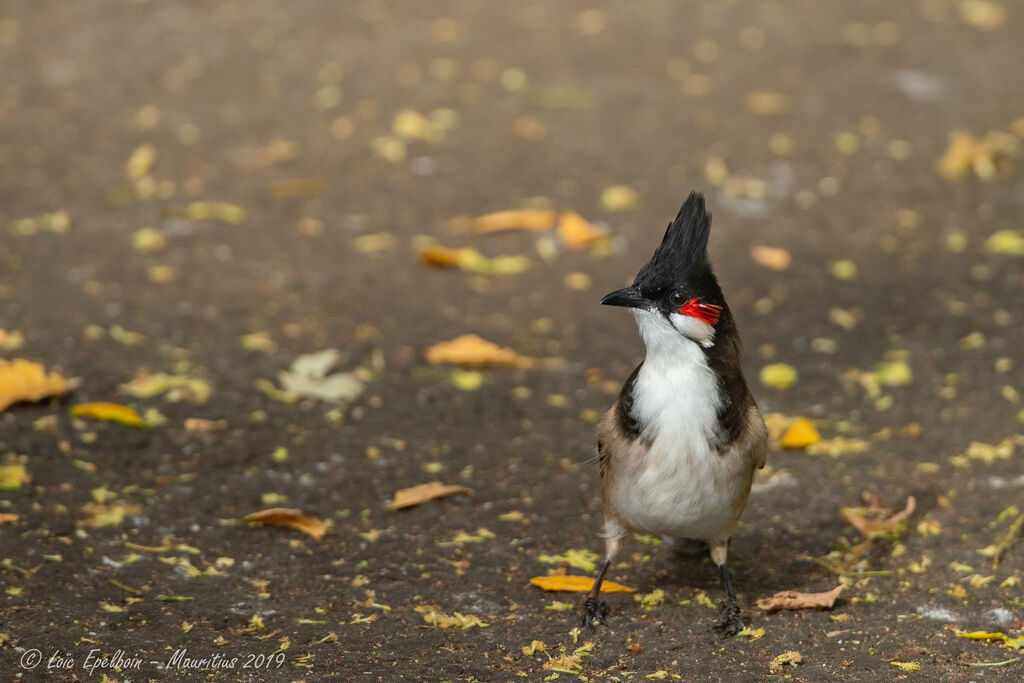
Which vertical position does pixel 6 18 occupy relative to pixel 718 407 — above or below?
Result: above

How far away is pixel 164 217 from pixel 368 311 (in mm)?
1709

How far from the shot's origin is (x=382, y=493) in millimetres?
4824

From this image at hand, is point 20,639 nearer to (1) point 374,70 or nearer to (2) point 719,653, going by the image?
(2) point 719,653

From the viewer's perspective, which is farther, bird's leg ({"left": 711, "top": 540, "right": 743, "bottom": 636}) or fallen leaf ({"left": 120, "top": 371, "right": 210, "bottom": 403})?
fallen leaf ({"left": 120, "top": 371, "right": 210, "bottom": 403})

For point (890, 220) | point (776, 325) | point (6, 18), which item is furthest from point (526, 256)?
point (6, 18)

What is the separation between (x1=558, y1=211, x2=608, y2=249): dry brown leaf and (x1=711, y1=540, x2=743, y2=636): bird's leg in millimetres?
3268

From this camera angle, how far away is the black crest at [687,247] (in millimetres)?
3742

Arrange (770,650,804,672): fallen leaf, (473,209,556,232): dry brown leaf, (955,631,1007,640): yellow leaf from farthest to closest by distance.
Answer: (473,209,556,232): dry brown leaf → (955,631,1007,640): yellow leaf → (770,650,804,672): fallen leaf

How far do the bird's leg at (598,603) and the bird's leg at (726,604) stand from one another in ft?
1.10

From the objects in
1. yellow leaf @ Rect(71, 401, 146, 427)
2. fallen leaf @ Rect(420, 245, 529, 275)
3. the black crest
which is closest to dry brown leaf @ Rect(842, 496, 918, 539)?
the black crest

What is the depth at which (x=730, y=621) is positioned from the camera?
388 cm

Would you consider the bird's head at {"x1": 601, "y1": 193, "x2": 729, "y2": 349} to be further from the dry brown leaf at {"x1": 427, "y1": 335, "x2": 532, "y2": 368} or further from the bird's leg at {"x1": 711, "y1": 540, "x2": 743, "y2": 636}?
Answer: the dry brown leaf at {"x1": 427, "y1": 335, "x2": 532, "y2": 368}

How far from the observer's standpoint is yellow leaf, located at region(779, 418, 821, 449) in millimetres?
5105

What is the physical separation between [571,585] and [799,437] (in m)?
1.45
